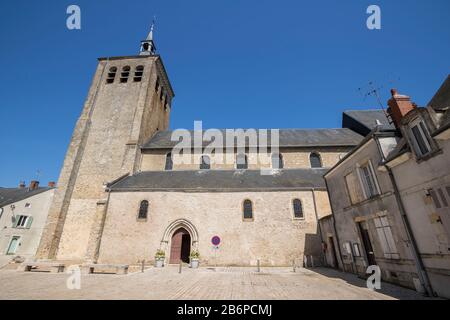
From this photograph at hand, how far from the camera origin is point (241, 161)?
19.3m

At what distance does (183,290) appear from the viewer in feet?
20.9

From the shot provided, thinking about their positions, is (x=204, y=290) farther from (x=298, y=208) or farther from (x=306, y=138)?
(x=306, y=138)

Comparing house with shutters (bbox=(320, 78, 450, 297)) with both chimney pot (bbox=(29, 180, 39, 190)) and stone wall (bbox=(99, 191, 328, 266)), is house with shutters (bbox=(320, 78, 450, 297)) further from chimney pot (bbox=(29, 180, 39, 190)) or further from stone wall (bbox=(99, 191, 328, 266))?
chimney pot (bbox=(29, 180, 39, 190))

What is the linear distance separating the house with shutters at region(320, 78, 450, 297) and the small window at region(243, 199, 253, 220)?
17.7 feet

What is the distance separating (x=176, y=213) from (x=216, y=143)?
869 cm

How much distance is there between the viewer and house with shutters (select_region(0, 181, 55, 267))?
19.7 metres

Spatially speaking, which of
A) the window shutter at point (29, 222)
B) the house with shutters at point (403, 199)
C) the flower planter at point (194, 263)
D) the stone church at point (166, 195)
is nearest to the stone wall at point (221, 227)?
the stone church at point (166, 195)

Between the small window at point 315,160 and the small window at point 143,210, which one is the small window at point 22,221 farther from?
the small window at point 315,160

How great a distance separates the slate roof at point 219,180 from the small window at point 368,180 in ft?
18.4

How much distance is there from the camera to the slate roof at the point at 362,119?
20.6 meters

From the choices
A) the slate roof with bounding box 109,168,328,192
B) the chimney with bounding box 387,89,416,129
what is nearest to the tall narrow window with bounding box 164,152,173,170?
the slate roof with bounding box 109,168,328,192
